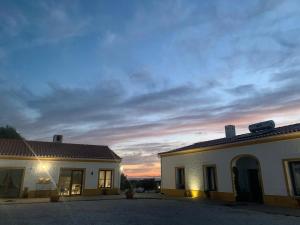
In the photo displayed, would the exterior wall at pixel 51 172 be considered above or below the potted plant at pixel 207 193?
above

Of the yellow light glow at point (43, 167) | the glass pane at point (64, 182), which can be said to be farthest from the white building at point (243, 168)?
the yellow light glow at point (43, 167)

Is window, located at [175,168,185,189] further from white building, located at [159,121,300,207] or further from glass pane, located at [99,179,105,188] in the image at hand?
glass pane, located at [99,179,105,188]

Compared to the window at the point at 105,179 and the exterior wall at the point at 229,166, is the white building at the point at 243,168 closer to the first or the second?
the exterior wall at the point at 229,166

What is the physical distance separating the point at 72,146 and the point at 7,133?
2029cm

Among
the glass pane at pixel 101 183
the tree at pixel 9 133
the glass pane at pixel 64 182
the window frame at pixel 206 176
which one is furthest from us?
the tree at pixel 9 133

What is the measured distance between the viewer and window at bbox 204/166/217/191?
58.8ft

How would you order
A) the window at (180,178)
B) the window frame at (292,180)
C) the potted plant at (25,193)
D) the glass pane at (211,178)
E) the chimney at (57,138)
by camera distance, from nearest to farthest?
the window frame at (292,180), the glass pane at (211,178), the potted plant at (25,193), the window at (180,178), the chimney at (57,138)

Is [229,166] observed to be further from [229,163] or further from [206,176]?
[206,176]

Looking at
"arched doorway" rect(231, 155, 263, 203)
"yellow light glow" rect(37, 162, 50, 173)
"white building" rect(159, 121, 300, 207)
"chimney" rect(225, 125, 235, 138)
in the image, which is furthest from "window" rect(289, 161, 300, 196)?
"yellow light glow" rect(37, 162, 50, 173)

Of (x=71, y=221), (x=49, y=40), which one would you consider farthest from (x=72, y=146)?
(x=71, y=221)

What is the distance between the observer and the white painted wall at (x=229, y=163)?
1327 cm

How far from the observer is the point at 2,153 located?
Result: 19.6 m

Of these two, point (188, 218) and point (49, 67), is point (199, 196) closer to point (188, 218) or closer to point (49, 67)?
point (188, 218)

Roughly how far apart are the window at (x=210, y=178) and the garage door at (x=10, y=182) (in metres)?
14.8
